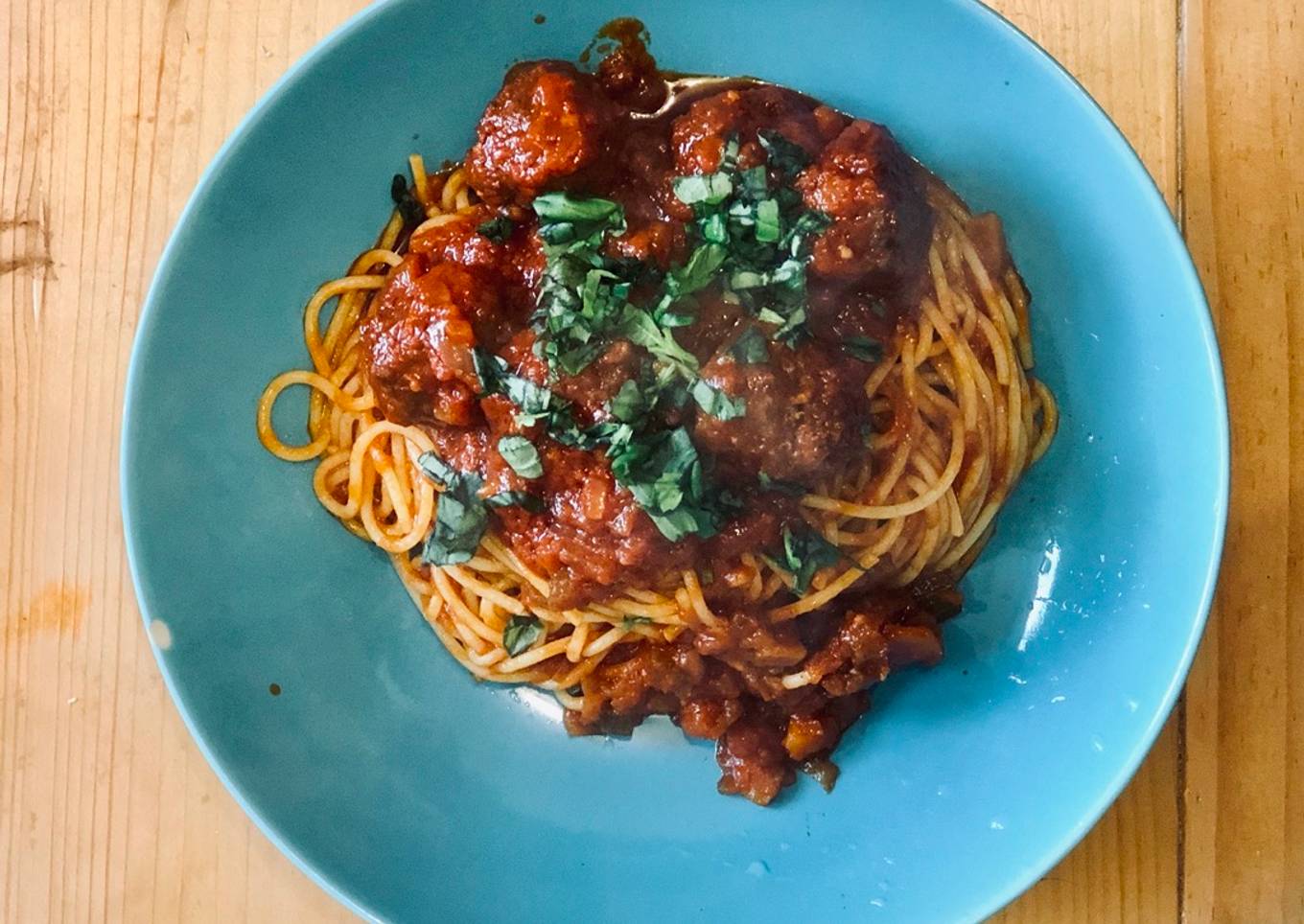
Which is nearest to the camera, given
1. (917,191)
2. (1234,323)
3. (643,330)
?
(643,330)

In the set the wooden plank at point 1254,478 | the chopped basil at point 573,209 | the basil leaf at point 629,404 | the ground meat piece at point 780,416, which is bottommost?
the wooden plank at point 1254,478

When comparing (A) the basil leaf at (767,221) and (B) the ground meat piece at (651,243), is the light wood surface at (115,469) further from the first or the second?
(B) the ground meat piece at (651,243)

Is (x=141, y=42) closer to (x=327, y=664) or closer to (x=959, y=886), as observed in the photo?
(x=327, y=664)

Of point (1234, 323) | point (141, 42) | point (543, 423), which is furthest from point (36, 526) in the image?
point (1234, 323)

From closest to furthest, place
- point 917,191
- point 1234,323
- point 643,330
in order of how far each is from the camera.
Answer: point 643,330
point 917,191
point 1234,323

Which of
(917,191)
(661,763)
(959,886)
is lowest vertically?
(959,886)

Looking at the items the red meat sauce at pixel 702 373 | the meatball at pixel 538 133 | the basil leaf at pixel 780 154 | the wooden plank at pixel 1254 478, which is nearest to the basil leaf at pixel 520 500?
the red meat sauce at pixel 702 373

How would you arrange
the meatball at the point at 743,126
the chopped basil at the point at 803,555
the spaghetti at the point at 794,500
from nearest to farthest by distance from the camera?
the meatball at the point at 743,126 < the chopped basil at the point at 803,555 < the spaghetti at the point at 794,500

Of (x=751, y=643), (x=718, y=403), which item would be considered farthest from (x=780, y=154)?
(x=751, y=643)
